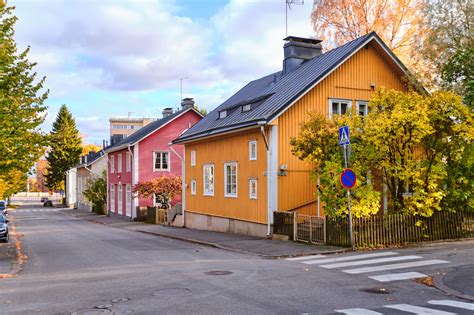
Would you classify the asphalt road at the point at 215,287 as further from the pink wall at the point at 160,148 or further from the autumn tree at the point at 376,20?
the pink wall at the point at 160,148

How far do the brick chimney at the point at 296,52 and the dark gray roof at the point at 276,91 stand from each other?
2.05 ft

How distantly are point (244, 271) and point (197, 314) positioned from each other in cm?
437

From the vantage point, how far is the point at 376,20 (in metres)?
30.3

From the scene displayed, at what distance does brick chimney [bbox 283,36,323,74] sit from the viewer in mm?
26125

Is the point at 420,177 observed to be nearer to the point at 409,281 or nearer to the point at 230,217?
the point at 409,281

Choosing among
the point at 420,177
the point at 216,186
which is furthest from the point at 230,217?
the point at 420,177

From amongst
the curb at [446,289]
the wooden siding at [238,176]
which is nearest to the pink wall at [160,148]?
the wooden siding at [238,176]

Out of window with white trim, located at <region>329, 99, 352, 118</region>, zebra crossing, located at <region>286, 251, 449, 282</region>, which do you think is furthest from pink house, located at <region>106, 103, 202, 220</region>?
zebra crossing, located at <region>286, 251, 449, 282</region>

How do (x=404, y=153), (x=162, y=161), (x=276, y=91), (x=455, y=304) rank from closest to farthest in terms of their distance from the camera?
(x=455, y=304) → (x=404, y=153) → (x=276, y=91) → (x=162, y=161)

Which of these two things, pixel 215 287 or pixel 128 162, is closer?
pixel 215 287

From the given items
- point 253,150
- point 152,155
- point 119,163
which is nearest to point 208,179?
point 253,150

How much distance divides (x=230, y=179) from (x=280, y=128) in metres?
4.65

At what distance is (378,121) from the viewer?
16.2m

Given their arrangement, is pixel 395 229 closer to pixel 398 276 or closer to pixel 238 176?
pixel 398 276
